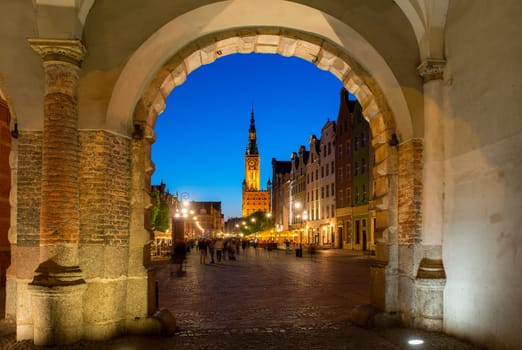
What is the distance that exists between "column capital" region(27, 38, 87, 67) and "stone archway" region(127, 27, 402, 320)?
149 cm

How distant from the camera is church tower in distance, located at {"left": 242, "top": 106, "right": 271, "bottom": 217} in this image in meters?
154

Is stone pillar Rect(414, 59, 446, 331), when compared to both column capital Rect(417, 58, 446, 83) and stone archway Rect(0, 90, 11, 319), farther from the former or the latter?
stone archway Rect(0, 90, 11, 319)

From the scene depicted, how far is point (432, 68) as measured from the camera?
323 inches

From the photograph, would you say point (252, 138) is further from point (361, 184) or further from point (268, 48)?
point (268, 48)

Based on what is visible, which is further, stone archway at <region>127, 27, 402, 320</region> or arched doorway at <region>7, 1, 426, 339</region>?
stone archway at <region>127, 27, 402, 320</region>

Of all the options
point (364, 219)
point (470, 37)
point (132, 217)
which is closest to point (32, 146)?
point (132, 217)

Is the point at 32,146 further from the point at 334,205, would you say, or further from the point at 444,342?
the point at 334,205

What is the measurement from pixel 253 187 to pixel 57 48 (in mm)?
148489

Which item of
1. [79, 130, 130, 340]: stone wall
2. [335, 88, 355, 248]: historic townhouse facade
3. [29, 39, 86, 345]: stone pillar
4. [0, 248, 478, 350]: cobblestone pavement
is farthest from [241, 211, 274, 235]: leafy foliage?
[29, 39, 86, 345]: stone pillar

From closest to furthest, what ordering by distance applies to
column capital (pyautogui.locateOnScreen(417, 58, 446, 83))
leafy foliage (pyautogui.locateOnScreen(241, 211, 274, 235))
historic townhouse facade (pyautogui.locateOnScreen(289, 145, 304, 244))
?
column capital (pyautogui.locateOnScreen(417, 58, 446, 83)) < historic townhouse facade (pyautogui.locateOnScreen(289, 145, 304, 244)) < leafy foliage (pyautogui.locateOnScreen(241, 211, 274, 235))

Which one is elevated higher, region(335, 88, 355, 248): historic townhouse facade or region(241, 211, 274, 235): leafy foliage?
region(335, 88, 355, 248): historic townhouse facade

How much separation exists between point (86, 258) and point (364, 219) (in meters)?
35.7

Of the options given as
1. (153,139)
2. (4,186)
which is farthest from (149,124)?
(4,186)

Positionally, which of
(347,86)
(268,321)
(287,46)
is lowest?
(268,321)
